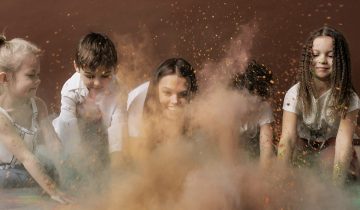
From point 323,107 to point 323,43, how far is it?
9.7 inches

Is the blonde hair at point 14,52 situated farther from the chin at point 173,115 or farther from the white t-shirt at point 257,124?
the white t-shirt at point 257,124

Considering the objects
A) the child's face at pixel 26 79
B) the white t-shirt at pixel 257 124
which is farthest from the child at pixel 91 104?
the white t-shirt at pixel 257 124

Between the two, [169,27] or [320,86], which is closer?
[320,86]

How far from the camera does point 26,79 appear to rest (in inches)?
91.4

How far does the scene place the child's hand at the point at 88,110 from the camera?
2.35 metres

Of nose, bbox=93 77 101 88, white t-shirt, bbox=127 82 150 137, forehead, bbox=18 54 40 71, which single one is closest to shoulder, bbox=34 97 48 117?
forehead, bbox=18 54 40 71

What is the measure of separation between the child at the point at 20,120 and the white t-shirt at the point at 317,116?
3.09ft

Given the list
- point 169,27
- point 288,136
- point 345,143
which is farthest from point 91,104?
point 345,143

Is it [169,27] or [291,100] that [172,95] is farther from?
[291,100]

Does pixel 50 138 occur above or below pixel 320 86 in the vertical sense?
below

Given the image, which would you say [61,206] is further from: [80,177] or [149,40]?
[149,40]

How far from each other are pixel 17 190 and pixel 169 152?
602 millimetres

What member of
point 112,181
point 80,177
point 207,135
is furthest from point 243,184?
point 80,177

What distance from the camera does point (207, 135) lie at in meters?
2.29
